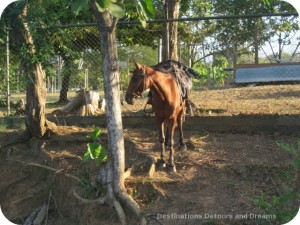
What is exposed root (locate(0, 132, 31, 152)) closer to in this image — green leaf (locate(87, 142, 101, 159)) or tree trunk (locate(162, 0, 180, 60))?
green leaf (locate(87, 142, 101, 159))

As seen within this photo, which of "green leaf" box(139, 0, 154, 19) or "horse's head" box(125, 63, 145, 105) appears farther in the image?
"horse's head" box(125, 63, 145, 105)

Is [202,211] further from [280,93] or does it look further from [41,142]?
[280,93]

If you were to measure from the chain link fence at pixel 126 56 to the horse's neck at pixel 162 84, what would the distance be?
0.81 m

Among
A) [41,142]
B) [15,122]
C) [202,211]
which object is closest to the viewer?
[202,211]

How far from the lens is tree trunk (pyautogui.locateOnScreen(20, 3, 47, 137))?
332 inches

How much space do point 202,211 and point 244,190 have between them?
0.87 m

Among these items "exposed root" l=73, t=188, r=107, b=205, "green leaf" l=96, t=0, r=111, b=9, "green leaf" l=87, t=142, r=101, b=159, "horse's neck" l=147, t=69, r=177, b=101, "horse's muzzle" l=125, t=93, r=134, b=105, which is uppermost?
"green leaf" l=96, t=0, r=111, b=9

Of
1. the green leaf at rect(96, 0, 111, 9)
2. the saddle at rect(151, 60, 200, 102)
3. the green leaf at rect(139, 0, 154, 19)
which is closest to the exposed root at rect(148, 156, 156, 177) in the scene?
the saddle at rect(151, 60, 200, 102)

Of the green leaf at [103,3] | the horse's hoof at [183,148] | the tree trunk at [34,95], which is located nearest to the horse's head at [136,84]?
the horse's hoof at [183,148]

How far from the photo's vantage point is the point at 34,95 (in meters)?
8.66

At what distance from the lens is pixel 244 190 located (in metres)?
6.71

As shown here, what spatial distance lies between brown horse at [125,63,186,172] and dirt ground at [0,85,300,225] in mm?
563

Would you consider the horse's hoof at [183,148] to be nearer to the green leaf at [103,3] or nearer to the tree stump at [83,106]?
the tree stump at [83,106]

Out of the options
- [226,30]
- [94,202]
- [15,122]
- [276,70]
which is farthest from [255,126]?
[226,30]
